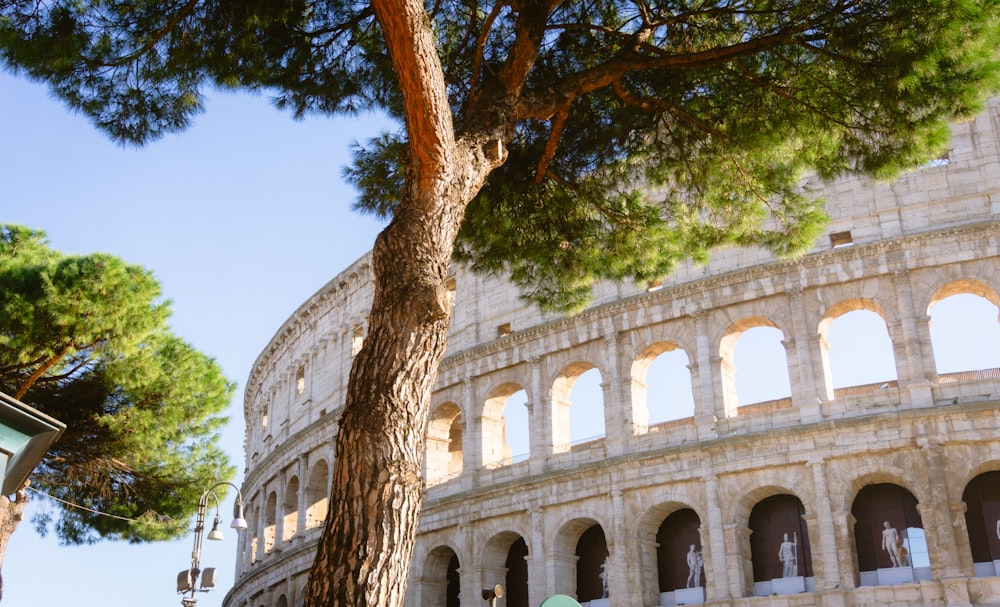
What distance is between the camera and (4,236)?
18578 mm

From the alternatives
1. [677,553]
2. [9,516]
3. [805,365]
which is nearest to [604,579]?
[677,553]

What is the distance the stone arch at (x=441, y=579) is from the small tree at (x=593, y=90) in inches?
546

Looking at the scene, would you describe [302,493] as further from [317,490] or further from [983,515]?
[983,515]

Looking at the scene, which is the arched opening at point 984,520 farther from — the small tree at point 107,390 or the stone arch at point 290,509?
the stone arch at point 290,509

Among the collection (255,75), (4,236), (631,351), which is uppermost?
(4,236)

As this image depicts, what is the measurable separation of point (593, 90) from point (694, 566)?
12.5m

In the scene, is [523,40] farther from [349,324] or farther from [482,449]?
[349,324]

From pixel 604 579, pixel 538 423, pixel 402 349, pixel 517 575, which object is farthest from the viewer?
pixel 517 575

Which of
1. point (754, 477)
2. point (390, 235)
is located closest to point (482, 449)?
point (754, 477)

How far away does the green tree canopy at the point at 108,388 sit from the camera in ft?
53.1

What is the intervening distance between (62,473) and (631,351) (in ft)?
36.1

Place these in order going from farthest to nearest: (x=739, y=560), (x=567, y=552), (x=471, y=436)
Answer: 1. (x=471, y=436)
2. (x=567, y=552)
3. (x=739, y=560)

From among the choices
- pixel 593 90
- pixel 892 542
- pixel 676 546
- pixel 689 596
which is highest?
pixel 593 90

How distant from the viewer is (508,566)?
22250 mm
